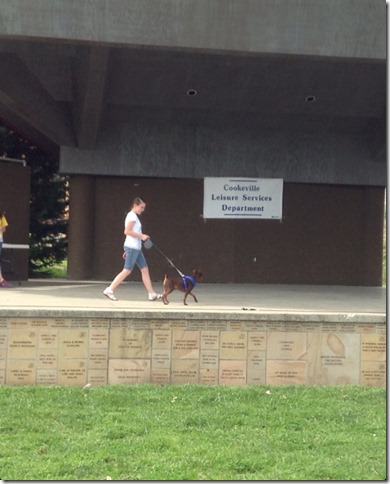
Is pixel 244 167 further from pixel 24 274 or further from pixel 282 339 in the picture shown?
pixel 282 339

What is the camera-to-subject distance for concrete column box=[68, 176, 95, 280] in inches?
800

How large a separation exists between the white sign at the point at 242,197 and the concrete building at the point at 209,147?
195 mm

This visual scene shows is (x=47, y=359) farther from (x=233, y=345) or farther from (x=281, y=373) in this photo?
(x=281, y=373)

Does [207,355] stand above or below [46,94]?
below

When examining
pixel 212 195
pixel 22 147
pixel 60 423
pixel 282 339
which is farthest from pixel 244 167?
pixel 60 423

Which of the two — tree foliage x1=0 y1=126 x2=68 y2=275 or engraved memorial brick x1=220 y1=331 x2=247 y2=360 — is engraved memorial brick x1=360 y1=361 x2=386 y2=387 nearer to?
engraved memorial brick x1=220 y1=331 x2=247 y2=360

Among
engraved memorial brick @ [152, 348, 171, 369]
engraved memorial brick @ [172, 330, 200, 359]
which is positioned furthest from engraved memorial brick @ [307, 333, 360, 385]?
engraved memorial brick @ [152, 348, 171, 369]

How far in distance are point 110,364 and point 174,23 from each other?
6.02m

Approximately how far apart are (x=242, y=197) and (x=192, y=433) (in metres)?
13.2

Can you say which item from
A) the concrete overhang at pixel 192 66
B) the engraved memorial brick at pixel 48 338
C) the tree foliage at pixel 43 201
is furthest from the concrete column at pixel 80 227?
the engraved memorial brick at pixel 48 338

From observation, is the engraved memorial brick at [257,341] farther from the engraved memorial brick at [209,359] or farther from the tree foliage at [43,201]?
the tree foliage at [43,201]

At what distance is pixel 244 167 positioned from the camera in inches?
802

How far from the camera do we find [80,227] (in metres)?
20.4

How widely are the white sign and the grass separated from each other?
36.5ft
